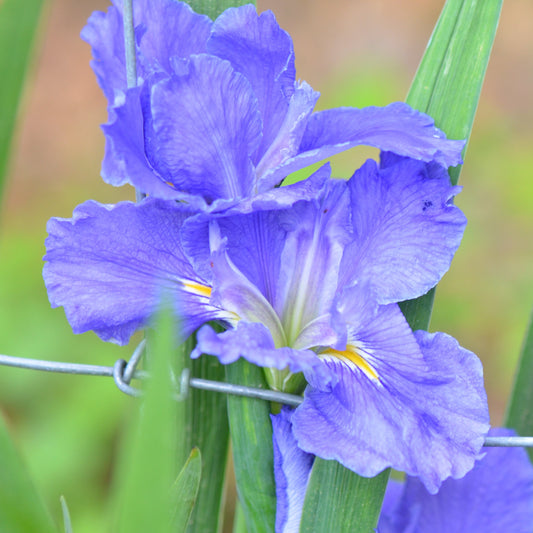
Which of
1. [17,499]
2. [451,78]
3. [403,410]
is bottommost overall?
[17,499]

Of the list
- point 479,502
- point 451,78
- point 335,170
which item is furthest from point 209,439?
point 335,170

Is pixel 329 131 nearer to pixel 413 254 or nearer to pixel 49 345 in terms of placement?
pixel 413 254

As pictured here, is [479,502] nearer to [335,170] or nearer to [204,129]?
[204,129]

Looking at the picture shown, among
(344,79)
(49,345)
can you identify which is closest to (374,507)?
(49,345)

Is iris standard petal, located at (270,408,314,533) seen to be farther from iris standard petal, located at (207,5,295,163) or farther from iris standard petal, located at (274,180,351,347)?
iris standard petal, located at (207,5,295,163)

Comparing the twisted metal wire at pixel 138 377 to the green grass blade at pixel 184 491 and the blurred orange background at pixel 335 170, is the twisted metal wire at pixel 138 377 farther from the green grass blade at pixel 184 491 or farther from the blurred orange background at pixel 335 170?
the blurred orange background at pixel 335 170

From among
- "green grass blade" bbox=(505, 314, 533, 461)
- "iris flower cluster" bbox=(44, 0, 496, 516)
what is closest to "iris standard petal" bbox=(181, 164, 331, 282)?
"iris flower cluster" bbox=(44, 0, 496, 516)

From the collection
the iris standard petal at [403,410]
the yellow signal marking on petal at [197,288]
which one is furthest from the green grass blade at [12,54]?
the iris standard petal at [403,410]
